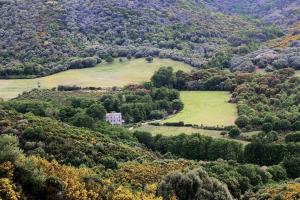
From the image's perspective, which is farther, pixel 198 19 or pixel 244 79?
pixel 198 19

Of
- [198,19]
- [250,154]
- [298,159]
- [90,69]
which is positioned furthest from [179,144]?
[198,19]

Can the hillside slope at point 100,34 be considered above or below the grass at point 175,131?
above

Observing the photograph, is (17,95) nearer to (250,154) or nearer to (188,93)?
(188,93)

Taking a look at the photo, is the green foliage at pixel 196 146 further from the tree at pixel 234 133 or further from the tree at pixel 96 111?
the tree at pixel 96 111

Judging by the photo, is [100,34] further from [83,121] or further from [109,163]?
[109,163]

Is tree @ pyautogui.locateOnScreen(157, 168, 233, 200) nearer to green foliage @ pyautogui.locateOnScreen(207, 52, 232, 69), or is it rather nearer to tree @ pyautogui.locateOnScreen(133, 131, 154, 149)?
tree @ pyautogui.locateOnScreen(133, 131, 154, 149)

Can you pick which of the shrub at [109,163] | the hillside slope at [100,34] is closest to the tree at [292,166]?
the shrub at [109,163]
